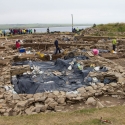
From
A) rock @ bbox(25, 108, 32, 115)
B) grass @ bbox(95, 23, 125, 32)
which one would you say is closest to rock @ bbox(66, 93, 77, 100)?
rock @ bbox(25, 108, 32, 115)

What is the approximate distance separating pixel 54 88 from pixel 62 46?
13.7 meters

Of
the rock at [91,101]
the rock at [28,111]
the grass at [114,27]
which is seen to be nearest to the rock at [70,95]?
the rock at [91,101]

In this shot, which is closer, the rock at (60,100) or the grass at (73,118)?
the grass at (73,118)

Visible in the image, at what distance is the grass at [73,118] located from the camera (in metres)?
5.43

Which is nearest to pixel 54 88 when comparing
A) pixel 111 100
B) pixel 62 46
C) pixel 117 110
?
pixel 111 100

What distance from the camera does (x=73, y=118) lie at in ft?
18.7

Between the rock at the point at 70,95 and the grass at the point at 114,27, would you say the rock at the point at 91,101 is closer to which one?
the rock at the point at 70,95

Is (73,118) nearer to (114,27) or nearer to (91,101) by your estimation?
(91,101)

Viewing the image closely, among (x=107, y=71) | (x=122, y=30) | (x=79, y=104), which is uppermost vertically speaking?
(x=122, y=30)

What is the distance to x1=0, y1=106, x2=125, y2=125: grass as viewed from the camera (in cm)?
543

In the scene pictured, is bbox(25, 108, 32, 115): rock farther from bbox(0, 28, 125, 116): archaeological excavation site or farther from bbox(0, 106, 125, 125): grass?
bbox(0, 106, 125, 125): grass

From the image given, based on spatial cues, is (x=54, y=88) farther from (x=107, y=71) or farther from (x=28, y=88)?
(x=107, y=71)

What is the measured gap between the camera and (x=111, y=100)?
25.5 ft

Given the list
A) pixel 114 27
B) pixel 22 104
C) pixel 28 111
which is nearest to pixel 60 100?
pixel 28 111
